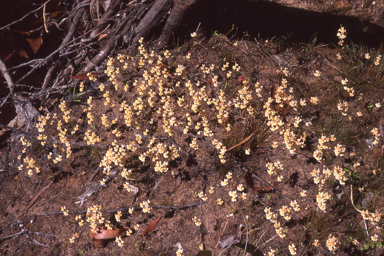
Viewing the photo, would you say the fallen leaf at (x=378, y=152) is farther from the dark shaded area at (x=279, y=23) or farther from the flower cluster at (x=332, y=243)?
the dark shaded area at (x=279, y=23)

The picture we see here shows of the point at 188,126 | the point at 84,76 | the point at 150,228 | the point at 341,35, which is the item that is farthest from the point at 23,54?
the point at 341,35

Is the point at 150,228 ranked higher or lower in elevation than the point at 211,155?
lower

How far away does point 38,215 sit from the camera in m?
2.83

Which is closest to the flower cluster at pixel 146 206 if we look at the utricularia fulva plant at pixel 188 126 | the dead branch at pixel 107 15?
the utricularia fulva plant at pixel 188 126

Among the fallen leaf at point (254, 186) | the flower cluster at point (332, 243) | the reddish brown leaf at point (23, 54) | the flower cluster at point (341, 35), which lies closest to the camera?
the flower cluster at point (332, 243)

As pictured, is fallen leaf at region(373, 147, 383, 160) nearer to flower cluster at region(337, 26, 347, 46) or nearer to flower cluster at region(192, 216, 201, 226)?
flower cluster at region(337, 26, 347, 46)

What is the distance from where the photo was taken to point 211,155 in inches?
114

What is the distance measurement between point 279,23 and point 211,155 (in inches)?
90.3

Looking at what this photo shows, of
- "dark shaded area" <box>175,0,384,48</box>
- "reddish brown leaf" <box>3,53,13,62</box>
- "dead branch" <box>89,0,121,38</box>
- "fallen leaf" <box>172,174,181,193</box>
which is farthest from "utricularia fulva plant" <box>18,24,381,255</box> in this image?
"reddish brown leaf" <box>3,53,13,62</box>

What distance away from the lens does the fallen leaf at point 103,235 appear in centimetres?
261

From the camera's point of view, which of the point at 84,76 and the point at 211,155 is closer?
the point at 211,155

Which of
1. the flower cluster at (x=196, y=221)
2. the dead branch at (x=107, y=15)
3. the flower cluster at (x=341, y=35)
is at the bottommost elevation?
the flower cluster at (x=196, y=221)

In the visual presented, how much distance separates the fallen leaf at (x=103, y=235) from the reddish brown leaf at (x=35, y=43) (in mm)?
2766

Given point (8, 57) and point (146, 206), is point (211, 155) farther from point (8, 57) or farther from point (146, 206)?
point (8, 57)
